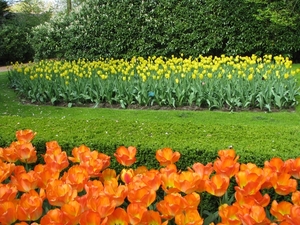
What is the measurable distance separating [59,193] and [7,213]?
0.21 metres

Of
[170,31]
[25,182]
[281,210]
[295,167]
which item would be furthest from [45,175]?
[170,31]

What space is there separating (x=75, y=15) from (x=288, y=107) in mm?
9947

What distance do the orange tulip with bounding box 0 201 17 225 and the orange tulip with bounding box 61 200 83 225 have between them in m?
0.22

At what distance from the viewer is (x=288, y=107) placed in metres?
7.63

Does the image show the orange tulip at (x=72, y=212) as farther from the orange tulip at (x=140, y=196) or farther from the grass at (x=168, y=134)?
the grass at (x=168, y=134)

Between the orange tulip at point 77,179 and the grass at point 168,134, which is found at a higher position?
the orange tulip at point 77,179

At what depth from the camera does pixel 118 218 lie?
Answer: 1561mm

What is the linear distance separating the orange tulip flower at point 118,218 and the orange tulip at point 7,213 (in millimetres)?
372

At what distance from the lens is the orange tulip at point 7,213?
1.56m

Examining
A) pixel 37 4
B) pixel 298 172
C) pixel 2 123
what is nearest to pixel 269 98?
pixel 2 123

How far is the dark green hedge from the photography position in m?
13.5

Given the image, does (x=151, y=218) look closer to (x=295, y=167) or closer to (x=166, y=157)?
(x=166, y=157)

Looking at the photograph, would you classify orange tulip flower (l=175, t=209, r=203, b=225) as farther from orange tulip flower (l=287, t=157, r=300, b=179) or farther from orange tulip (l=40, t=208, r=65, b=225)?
orange tulip flower (l=287, t=157, r=300, b=179)

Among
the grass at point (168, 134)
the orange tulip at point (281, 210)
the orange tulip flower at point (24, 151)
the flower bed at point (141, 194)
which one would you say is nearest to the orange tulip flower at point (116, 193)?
the flower bed at point (141, 194)
